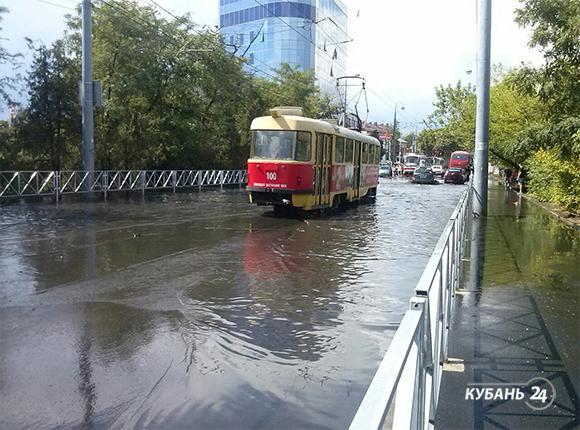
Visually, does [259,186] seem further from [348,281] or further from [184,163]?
[184,163]

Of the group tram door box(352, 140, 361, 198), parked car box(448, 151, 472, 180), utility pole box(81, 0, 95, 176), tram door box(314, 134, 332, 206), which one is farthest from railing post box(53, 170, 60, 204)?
parked car box(448, 151, 472, 180)

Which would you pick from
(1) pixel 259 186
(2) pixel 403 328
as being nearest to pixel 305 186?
(1) pixel 259 186

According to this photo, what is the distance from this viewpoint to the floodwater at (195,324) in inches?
178

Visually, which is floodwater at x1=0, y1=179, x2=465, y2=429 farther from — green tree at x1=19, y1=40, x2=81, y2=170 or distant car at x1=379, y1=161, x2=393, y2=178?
distant car at x1=379, y1=161, x2=393, y2=178

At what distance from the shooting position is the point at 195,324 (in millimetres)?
6695

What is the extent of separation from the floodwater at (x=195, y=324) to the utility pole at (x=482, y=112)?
180 inches

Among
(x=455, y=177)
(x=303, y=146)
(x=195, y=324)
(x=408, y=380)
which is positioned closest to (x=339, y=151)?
(x=303, y=146)

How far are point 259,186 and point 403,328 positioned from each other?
15.4 meters

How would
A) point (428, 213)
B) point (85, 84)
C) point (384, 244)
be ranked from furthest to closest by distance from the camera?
point (85, 84) < point (428, 213) < point (384, 244)

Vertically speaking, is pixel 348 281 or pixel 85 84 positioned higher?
pixel 85 84

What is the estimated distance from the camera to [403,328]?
2.80 m

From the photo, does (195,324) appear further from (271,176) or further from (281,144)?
(281,144)

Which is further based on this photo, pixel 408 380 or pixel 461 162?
pixel 461 162

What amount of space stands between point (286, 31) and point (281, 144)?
201 feet
